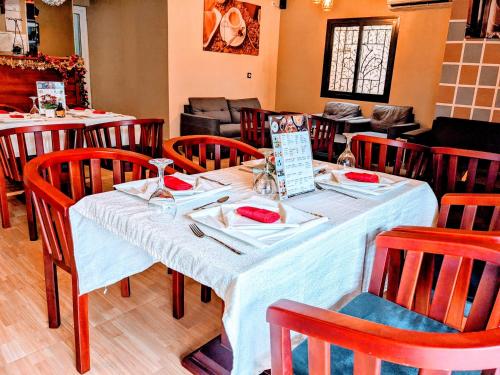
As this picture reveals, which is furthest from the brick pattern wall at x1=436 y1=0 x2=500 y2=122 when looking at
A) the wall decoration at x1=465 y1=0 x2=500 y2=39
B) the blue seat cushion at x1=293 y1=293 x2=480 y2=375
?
the blue seat cushion at x1=293 y1=293 x2=480 y2=375

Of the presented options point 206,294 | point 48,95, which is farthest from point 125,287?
point 48,95

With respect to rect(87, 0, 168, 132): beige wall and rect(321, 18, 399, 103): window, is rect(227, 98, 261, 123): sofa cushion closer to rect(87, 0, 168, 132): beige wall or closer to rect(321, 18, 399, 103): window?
rect(87, 0, 168, 132): beige wall

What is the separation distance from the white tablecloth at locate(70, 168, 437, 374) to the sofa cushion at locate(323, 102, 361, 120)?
4725 mm

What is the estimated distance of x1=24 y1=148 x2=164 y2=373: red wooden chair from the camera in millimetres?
1461

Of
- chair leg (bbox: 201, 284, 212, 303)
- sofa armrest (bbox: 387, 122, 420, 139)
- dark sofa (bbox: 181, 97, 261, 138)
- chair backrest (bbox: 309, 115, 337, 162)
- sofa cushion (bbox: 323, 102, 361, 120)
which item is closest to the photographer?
chair leg (bbox: 201, 284, 212, 303)

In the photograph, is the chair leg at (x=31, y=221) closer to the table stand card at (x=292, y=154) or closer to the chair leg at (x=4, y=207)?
the chair leg at (x=4, y=207)

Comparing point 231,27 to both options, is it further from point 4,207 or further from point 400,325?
point 400,325

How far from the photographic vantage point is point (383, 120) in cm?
604

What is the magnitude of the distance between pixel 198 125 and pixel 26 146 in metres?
3.05

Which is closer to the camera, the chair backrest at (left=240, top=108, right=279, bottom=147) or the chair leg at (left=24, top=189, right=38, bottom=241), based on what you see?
the chair leg at (left=24, top=189, right=38, bottom=241)

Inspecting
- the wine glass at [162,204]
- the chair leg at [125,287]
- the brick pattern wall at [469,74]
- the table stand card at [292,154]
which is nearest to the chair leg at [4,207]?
the chair leg at [125,287]

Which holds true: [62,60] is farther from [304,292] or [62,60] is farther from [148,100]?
[304,292]

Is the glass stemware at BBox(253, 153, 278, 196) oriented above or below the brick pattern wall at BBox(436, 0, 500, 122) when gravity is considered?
below

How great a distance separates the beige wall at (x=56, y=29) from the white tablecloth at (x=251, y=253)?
771 centimetres
